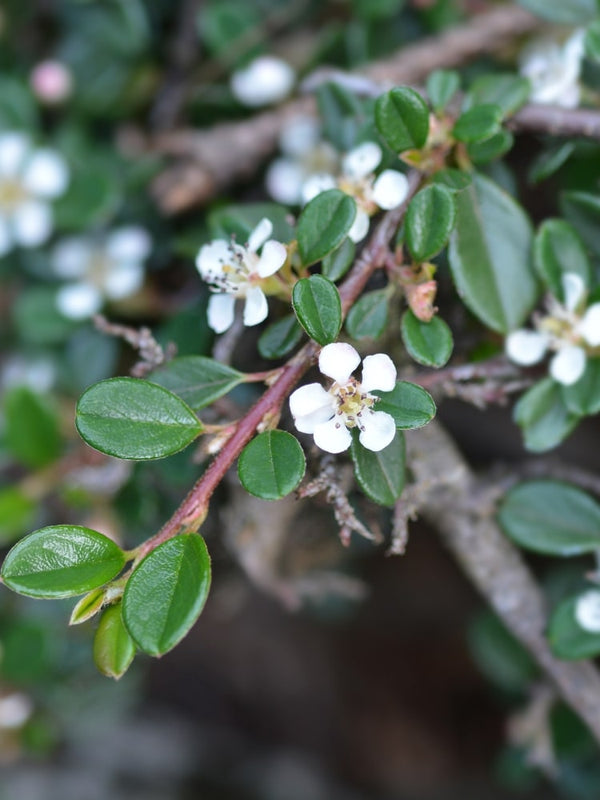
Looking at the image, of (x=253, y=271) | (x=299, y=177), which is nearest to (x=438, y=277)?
(x=253, y=271)

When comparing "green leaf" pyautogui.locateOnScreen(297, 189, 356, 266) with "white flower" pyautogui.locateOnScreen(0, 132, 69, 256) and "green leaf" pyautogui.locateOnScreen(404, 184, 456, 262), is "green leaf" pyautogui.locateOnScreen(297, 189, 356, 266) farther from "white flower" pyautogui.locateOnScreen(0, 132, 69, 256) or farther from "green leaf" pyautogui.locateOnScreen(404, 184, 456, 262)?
"white flower" pyautogui.locateOnScreen(0, 132, 69, 256)

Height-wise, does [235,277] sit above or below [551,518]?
above

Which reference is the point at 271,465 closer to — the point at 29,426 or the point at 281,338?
the point at 281,338

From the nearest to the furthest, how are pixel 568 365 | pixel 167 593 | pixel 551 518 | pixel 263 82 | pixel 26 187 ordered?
1. pixel 167 593
2. pixel 568 365
3. pixel 551 518
4. pixel 263 82
5. pixel 26 187

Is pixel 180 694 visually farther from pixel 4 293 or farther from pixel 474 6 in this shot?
pixel 474 6

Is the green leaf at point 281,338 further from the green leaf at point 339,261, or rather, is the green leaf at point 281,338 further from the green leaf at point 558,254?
the green leaf at point 558,254

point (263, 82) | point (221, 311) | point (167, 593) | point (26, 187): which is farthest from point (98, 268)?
point (167, 593)

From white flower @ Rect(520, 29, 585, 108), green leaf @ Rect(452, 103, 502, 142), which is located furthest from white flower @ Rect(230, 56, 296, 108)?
green leaf @ Rect(452, 103, 502, 142)
